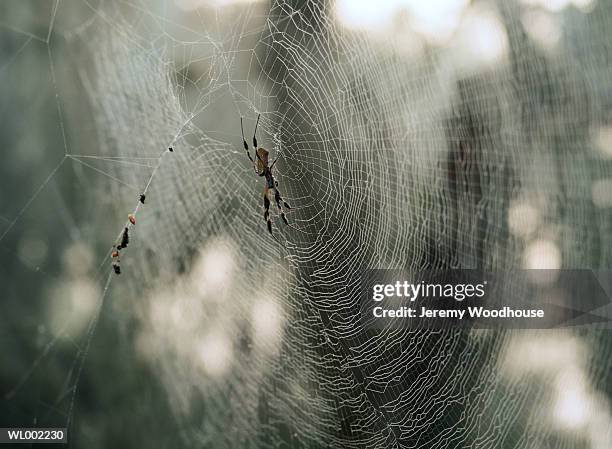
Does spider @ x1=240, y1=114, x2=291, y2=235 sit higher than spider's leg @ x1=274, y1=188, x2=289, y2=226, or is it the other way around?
spider @ x1=240, y1=114, x2=291, y2=235

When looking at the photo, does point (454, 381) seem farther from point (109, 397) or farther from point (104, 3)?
point (104, 3)

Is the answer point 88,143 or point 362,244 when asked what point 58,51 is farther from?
point 362,244

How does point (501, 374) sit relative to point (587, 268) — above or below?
below

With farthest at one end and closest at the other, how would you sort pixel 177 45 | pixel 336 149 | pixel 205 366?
pixel 205 366
pixel 336 149
pixel 177 45

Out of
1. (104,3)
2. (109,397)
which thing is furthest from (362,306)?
(104,3)

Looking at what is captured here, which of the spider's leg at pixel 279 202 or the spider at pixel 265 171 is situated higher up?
the spider at pixel 265 171

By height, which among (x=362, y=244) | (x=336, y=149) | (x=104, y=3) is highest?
(x=104, y=3)

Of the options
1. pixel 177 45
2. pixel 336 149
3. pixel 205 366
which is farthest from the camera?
pixel 205 366

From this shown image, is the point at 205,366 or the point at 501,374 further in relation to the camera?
the point at 205,366
